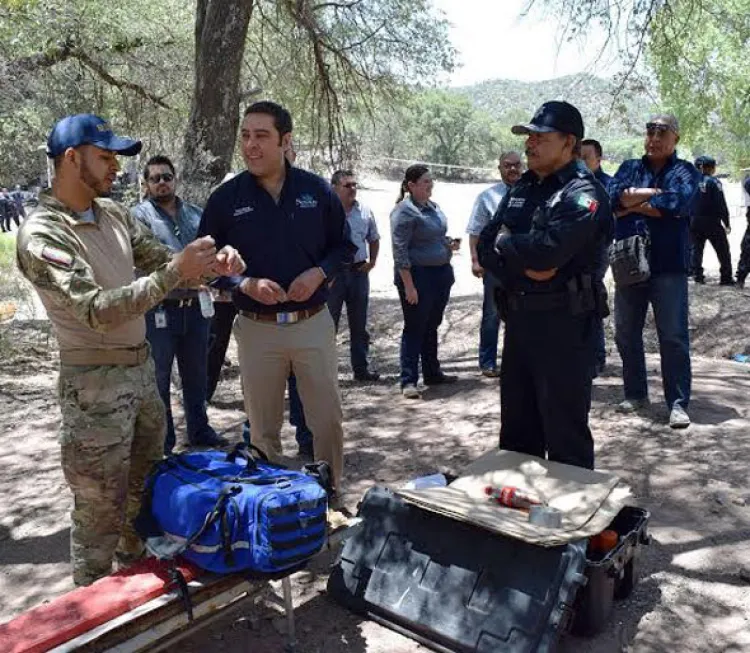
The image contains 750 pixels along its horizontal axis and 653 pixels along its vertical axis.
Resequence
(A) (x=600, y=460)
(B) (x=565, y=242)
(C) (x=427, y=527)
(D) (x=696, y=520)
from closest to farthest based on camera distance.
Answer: (C) (x=427, y=527)
(B) (x=565, y=242)
(D) (x=696, y=520)
(A) (x=600, y=460)

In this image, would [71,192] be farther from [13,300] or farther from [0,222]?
[0,222]

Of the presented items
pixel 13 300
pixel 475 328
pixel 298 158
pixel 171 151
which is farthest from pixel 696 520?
pixel 13 300

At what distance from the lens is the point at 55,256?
265 centimetres

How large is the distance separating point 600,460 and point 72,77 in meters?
9.20

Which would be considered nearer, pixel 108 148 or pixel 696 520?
pixel 108 148

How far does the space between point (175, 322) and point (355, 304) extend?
6.99 feet

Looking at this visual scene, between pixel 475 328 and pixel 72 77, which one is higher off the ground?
pixel 72 77

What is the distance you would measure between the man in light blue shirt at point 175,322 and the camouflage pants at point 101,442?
5.61 ft

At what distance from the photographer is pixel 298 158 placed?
391 inches

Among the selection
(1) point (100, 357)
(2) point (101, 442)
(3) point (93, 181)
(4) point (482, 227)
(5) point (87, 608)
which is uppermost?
(3) point (93, 181)

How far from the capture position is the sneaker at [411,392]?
6.35 m

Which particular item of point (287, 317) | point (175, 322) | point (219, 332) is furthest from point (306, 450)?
point (287, 317)

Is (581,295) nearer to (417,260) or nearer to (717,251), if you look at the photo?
(417,260)

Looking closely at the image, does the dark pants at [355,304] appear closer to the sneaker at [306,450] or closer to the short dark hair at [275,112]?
the sneaker at [306,450]
